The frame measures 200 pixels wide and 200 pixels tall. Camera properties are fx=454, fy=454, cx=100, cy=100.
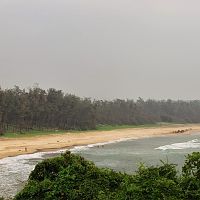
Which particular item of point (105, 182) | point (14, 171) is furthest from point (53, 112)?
point (105, 182)

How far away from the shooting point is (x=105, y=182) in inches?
499

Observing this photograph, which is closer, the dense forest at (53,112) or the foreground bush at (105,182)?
the foreground bush at (105,182)

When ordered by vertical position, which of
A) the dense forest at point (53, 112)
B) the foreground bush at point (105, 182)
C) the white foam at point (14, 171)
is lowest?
the white foam at point (14, 171)

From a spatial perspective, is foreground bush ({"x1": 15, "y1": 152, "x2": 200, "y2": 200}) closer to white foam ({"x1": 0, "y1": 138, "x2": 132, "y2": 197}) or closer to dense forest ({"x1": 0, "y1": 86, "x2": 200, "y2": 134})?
white foam ({"x1": 0, "y1": 138, "x2": 132, "y2": 197})

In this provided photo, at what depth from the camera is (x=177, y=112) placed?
176 metres

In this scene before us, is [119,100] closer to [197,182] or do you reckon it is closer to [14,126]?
[14,126]

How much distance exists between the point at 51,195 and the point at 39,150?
1714 inches

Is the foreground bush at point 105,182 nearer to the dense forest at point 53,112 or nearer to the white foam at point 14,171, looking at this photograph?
the white foam at point 14,171

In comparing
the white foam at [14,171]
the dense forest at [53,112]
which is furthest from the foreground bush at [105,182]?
the dense forest at [53,112]

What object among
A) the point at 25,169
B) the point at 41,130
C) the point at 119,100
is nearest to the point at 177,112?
the point at 119,100

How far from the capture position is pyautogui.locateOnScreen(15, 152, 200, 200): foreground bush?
10898 mm

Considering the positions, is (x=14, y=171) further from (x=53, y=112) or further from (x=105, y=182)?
(x=53, y=112)

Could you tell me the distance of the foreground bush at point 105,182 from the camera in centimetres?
1090

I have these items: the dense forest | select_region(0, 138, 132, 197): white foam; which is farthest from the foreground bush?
the dense forest
